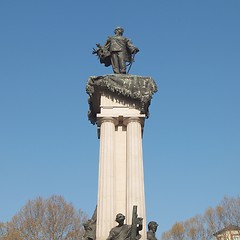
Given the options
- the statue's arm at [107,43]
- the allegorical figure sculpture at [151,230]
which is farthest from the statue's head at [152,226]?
the statue's arm at [107,43]

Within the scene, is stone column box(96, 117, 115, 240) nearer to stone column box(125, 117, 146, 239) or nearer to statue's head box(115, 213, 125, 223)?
stone column box(125, 117, 146, 239)

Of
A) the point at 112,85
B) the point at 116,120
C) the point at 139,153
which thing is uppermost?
the point at 112,85

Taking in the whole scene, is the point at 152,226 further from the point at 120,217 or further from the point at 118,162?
the point at 118,162

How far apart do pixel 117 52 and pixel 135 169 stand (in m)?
5.90

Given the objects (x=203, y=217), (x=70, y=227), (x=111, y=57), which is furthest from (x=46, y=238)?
(x=111, y=57)

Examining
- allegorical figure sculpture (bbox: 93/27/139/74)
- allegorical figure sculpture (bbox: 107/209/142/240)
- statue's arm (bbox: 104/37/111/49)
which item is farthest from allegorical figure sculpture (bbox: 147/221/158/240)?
statue's arm (bbox: 104/37/111/49)

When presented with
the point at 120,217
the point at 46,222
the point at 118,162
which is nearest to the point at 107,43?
the point at 118,162

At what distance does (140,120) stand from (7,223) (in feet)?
91.3

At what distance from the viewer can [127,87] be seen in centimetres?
1669

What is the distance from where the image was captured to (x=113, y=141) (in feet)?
52.9

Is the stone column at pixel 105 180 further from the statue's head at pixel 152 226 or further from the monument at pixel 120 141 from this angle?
the statue's head at pixel 152 226

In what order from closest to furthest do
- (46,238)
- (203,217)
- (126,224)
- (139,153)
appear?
(126,224) < (139,153) < (46,238) < (203,217)

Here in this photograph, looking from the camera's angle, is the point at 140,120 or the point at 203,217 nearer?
the point at 140,120

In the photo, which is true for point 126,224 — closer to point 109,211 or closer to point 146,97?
point 109,211
